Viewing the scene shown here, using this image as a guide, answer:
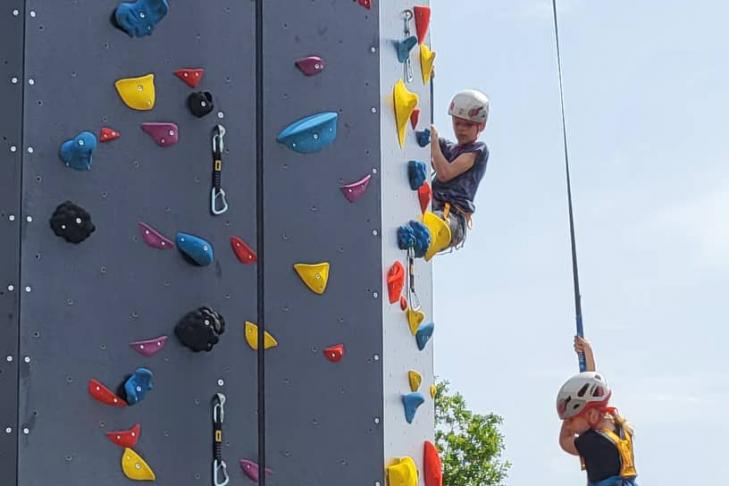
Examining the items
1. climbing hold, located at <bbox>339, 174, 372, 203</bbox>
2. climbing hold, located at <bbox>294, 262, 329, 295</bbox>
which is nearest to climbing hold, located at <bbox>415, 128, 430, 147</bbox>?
climbing hold, located at <bbox>339, 174, 372, 203</bbox>

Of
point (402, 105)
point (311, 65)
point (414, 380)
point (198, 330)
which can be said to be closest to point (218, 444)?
point (198, 330)

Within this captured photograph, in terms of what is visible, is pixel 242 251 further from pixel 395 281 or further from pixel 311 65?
pixel 311 65

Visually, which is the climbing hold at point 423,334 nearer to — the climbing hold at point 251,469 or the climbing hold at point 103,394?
the climbing hold at point 251,469

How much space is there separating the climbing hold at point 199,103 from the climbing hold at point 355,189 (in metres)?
0.78

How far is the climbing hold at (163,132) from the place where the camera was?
6637 millimetres

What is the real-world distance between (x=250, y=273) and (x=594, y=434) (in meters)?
3.89

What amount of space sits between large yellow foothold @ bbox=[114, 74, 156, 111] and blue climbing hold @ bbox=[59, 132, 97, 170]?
270 mm

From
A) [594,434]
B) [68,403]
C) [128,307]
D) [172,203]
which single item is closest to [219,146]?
[172,203]

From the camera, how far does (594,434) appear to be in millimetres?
9867

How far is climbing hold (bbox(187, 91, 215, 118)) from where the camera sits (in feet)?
22.1

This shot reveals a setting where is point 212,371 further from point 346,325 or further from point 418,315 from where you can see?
point 418,315

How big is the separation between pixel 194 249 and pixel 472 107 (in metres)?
3.11

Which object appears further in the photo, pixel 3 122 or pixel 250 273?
pixel 250 273

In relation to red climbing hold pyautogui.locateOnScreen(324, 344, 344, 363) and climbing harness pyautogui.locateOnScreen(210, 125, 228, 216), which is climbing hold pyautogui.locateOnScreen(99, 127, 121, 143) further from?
red climbing hold pyautogui.locateOnScreen(324, 344, 344, 363)
